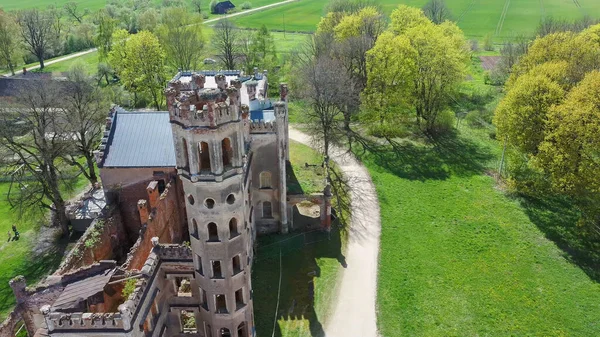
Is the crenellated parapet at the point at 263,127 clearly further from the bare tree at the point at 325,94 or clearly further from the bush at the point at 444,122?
the bush at the point at 444,122

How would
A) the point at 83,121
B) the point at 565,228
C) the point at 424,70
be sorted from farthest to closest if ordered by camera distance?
the point at 424,70, the point at 83,121, the point at 565,228

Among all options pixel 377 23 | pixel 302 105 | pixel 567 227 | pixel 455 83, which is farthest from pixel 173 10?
pixel 567 227

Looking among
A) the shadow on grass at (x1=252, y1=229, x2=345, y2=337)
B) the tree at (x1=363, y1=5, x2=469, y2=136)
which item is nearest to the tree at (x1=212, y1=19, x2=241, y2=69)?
the tree at (x1=363, y1=5, x2=469, y2=136)

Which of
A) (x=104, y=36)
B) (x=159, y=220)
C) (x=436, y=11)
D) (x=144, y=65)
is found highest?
(x=436, y=11)

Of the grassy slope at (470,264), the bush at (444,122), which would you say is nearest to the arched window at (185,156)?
the grassy slope at (470,264)

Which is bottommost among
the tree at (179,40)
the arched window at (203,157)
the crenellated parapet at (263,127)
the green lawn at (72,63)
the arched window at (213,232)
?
the arched window at (213,232)

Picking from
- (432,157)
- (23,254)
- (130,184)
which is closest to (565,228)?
(432,157)

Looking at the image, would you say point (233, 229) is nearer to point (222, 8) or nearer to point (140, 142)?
point (140, 142)

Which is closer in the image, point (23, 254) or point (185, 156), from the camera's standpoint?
point (185, 156)
